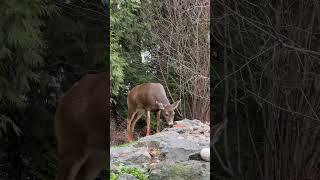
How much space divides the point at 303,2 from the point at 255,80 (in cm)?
43

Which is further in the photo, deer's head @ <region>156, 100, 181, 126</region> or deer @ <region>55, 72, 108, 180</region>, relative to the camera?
deer's head @ <region>156, 100, 181, 126</region>

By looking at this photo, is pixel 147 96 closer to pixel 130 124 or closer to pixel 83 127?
pixel 130 124

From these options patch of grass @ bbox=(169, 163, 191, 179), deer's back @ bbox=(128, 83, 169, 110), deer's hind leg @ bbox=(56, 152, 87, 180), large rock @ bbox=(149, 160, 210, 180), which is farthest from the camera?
deer's back @ bbox=(128, 83, 169, 110)

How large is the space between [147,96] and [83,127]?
347 cm

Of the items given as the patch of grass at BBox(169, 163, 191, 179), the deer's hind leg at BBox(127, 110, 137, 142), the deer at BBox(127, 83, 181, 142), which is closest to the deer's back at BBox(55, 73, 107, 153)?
the patch of grass at BBox(169, 163, 191, 179)

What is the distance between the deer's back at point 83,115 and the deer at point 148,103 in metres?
3.40

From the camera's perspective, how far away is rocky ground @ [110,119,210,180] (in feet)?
16.7

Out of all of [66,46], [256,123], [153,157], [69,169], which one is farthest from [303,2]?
[153,157]

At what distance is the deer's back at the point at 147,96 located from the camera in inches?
215

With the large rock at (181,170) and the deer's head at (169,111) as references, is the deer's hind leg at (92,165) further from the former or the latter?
the deer's head at (169,111)

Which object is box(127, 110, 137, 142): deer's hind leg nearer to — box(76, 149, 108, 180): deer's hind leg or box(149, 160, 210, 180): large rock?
box(149, 160, 210, 180): large rock

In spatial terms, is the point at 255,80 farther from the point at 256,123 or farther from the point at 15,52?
the point at 15,52

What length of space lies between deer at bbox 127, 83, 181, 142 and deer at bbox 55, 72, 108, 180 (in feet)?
11.1

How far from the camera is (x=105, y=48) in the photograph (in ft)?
6.56
